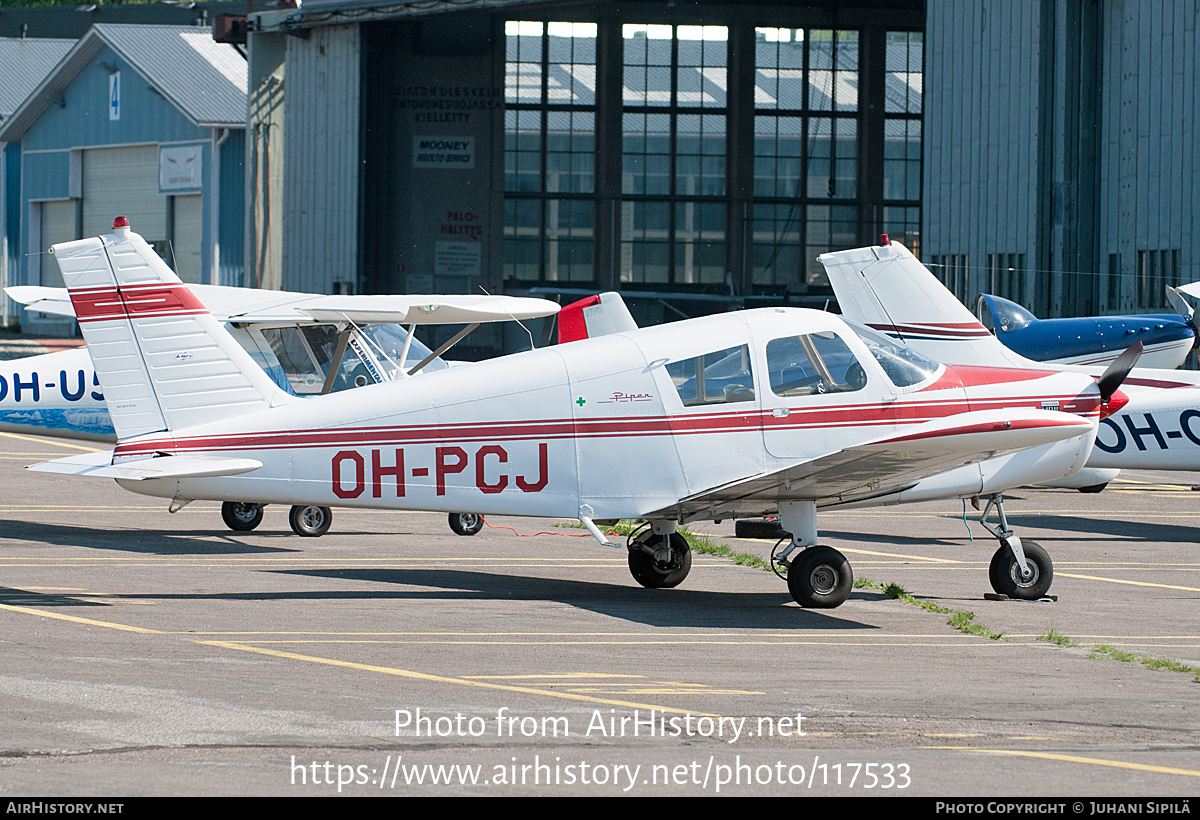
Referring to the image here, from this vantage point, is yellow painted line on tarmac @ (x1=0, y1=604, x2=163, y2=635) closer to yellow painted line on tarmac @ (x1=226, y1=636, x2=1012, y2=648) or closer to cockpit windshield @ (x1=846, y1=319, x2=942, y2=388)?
yellow painted line on tarmac @ (x1=226, y1=636, x2=1012, y2=648)

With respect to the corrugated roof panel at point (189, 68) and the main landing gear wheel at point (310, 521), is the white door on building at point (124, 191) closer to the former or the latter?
the corrugated roof panel at point (189, 68)

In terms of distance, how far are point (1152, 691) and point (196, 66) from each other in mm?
53734

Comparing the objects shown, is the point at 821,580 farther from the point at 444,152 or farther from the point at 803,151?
the point at 803,151

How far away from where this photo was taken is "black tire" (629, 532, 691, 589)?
450 inches

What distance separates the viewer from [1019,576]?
1112 centimetres

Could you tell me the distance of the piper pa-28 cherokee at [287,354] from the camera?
51.7 ft

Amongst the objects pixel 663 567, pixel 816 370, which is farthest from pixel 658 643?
pixel 816 370

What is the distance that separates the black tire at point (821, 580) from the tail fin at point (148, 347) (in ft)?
13.1

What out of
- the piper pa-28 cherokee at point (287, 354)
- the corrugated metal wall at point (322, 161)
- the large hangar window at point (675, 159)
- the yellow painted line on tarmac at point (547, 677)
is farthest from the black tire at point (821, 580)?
the large hangar window at point (675, 159)

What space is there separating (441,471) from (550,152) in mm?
42798

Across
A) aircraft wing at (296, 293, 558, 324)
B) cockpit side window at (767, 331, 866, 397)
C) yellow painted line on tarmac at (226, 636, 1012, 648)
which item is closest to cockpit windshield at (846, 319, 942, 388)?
cockpit side window at (767, 331, 866, 397)

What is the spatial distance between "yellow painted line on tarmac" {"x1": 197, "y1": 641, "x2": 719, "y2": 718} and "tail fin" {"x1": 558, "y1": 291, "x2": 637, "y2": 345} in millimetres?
5116
